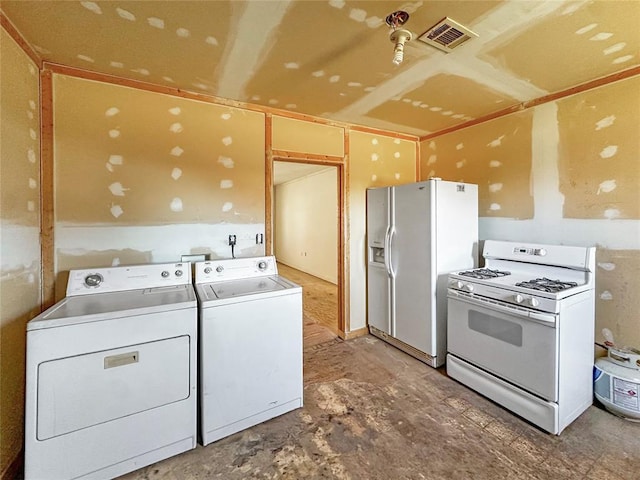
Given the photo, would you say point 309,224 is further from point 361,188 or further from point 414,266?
point 414,266

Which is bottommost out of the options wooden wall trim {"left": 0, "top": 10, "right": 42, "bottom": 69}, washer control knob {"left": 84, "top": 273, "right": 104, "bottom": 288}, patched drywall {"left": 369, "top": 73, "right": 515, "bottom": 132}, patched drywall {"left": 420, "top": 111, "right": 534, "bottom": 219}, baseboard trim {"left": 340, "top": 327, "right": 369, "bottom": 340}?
baseboard trim {"left": 340, "top": 327, "right": 369, "bottom": 340}

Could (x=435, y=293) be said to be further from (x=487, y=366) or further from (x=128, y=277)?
(x=128, y=277)

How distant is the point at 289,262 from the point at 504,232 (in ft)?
20.7

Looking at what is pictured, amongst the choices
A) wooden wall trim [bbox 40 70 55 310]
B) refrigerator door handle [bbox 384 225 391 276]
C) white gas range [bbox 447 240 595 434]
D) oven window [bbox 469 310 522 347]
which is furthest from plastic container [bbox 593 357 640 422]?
wooden wall trim [bbox 40 70 55 310]

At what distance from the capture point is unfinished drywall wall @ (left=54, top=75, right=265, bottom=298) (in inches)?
82.6

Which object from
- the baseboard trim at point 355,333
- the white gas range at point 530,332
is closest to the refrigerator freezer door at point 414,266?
the white gas range at point 530,332

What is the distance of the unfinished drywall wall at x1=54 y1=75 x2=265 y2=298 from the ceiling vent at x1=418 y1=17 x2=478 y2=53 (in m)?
1.65

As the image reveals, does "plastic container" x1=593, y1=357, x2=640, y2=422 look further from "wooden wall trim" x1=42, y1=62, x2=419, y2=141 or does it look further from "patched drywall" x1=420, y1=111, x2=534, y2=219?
"wooden wall trim" x1=42, y1=62, x2=419, y2=141

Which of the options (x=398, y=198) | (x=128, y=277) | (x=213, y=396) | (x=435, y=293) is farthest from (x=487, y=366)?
(x=128, y=277)

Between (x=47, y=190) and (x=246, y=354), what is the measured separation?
→ 184 cm

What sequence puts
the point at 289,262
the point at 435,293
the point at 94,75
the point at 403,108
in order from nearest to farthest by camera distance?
the point at 94,75 < the point at 435,293 < the point at 403,108 < the point at 289,262

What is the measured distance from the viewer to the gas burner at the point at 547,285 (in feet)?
6.29

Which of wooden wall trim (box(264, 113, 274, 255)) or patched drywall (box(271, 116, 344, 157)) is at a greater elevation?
patched drywall (box(271, 116, 344, 157))

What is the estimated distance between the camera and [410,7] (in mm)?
1495
